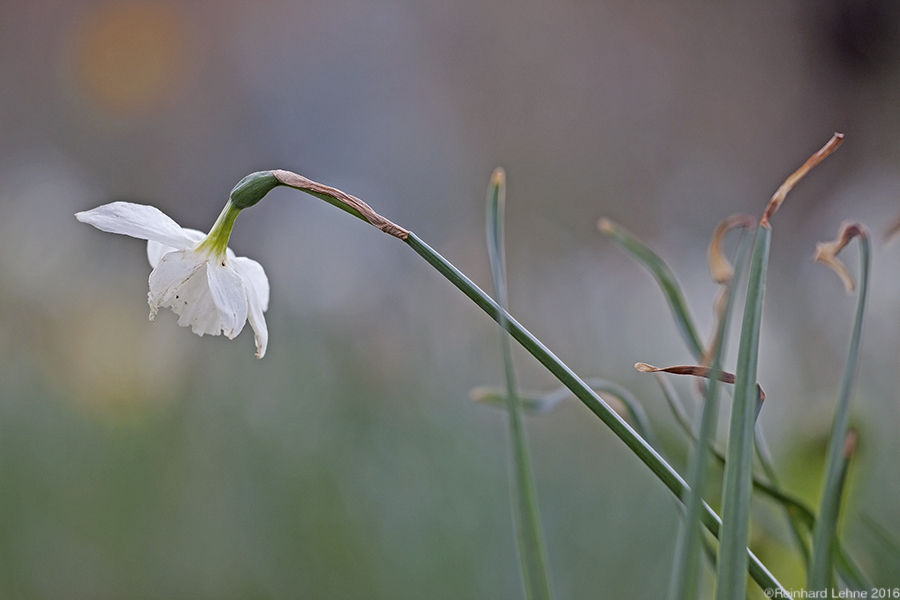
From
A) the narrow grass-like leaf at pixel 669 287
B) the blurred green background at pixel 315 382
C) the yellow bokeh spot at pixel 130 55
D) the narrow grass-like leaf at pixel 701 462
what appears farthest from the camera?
the yellow bokeh spot at pixel 130 55

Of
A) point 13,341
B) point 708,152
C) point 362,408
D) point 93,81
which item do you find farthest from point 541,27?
point 13,341

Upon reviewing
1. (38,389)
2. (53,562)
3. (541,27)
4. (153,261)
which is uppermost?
(541,27)

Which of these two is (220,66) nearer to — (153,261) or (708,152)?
(708,152)

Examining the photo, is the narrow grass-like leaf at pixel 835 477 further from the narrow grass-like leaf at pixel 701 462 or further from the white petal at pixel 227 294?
the white petal at pixel 227 294

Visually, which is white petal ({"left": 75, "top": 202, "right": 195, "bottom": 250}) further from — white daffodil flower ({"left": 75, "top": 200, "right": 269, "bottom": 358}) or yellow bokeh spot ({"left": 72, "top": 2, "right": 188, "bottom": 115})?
yellow bokeh spot ({"left": 72, "top": 2, "right": 188, "bottom": 115})

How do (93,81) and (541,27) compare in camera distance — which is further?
(541,27)

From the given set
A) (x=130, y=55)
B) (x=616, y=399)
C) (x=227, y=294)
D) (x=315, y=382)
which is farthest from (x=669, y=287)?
(x=130, y=55)

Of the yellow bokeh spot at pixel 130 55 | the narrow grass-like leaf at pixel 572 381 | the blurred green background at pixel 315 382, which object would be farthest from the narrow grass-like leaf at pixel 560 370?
the yellow bokeh spot at pixel 130 55
